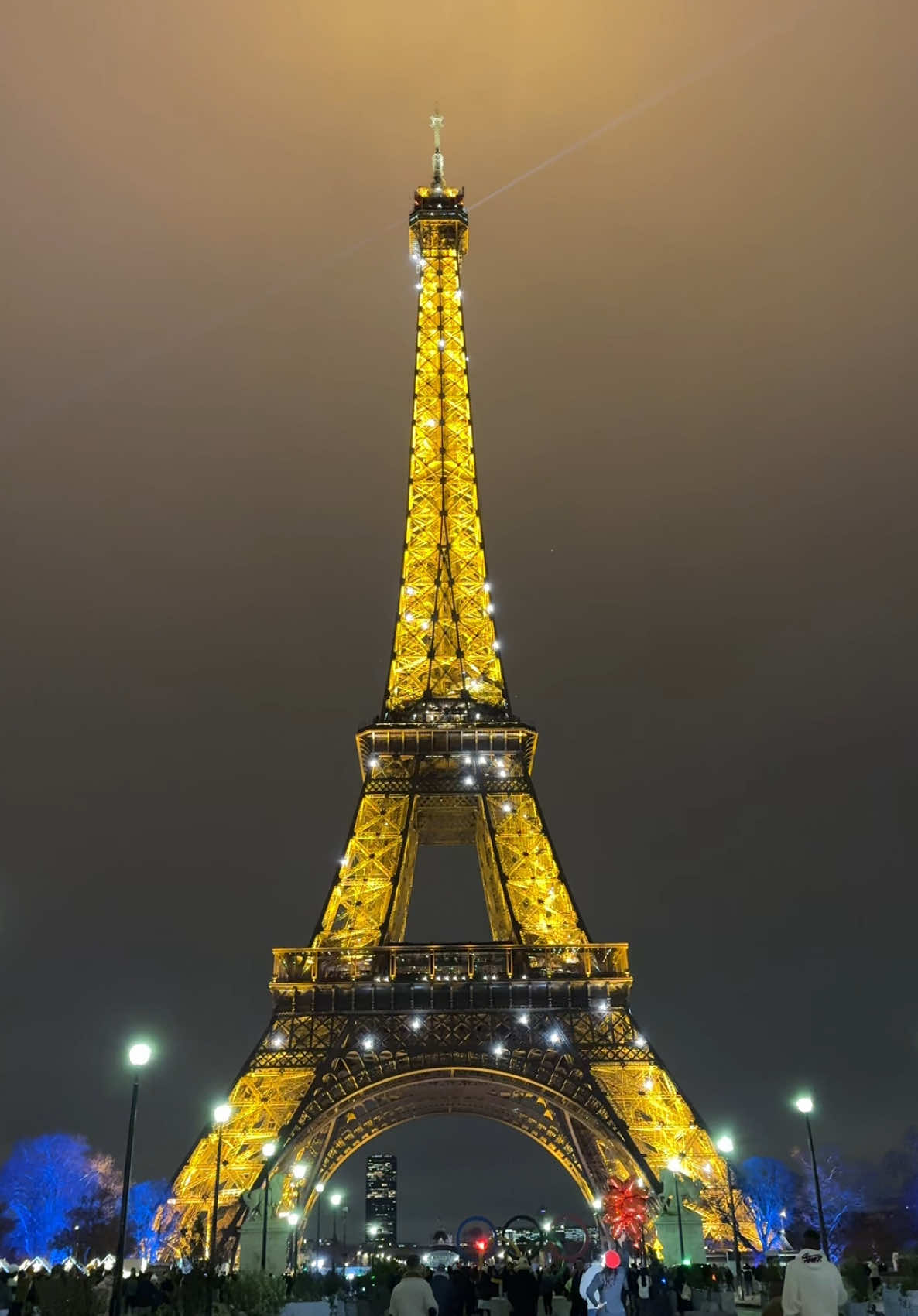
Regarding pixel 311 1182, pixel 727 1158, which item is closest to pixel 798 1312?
pixel 727 1158

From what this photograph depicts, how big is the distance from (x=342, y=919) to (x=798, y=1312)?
41.6 m

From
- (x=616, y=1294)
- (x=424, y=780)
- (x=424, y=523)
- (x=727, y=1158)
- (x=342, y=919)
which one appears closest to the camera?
(x=616, y=1294)

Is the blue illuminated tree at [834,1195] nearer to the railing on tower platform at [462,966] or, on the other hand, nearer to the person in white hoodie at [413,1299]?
the railing on tower platform at [462,966]

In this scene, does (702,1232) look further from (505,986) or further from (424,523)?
(424,523)

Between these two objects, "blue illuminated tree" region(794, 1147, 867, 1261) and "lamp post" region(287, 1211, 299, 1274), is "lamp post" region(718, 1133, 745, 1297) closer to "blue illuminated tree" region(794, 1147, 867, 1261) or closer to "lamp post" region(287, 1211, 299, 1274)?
"lamp post" region(287, 1211, 299, 1274)

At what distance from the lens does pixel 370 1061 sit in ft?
138

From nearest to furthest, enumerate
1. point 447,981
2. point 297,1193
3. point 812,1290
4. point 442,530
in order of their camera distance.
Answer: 1. point 812,1290
2. point 447,981
3. point 297,1193
4. point 442,530

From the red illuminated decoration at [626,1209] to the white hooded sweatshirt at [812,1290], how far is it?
33345 millimetres

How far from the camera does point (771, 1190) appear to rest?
270 ft

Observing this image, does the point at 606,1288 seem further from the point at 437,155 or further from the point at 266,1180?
the point at 437,155

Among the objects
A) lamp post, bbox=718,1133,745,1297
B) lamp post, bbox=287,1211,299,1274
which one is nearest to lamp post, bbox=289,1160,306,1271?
lamp post, bbox=287,1211,299,1274

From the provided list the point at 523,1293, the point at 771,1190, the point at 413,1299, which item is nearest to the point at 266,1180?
the point at 523,1293

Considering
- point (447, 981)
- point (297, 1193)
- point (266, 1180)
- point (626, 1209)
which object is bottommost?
point (626, 1209)

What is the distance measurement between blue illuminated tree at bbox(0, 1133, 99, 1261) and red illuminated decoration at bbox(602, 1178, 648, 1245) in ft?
136
